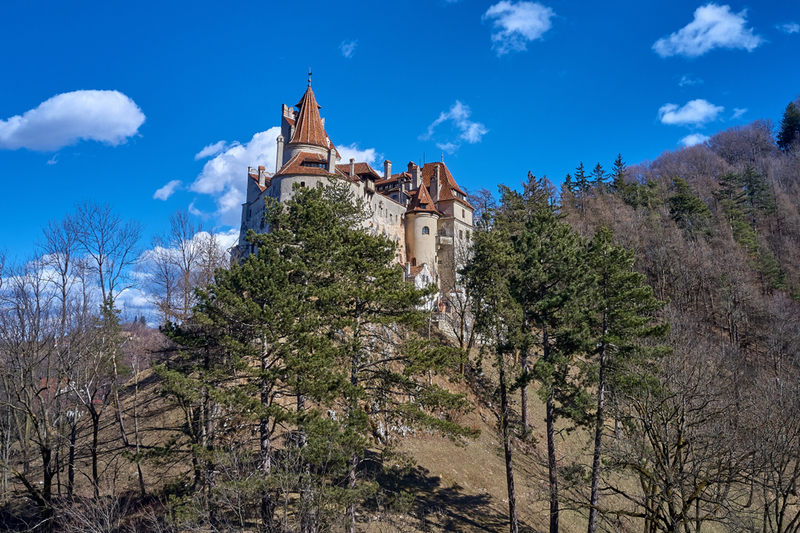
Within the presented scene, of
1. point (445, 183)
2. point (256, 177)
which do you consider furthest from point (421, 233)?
point (256, 177)

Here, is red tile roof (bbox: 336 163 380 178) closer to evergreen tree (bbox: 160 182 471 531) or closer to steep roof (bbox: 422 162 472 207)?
steep roof (bbox: 422 162 472 207)

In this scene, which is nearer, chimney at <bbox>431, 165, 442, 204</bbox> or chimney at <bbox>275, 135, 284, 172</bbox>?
chimney at <bbox>275, 135, 284, 172</bbox>

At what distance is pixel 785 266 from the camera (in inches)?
2021

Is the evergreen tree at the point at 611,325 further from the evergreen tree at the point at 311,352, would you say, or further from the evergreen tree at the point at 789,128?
the evergreen tree at the point at 789,128

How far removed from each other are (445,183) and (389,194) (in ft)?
21.4

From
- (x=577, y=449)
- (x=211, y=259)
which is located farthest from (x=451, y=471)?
(x=211, y=259)

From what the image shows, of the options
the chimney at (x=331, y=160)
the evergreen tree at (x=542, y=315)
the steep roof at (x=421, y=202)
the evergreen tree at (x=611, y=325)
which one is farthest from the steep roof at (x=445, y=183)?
the evergreen tree at (x=611, y=325)

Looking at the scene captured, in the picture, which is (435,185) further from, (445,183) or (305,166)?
(305,166)

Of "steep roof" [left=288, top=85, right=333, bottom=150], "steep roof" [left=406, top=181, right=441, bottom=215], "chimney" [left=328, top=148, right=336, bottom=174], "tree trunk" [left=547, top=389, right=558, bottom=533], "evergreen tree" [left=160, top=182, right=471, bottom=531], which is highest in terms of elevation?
"steep roof" [left=288, top=85, right=333, bottom=150]

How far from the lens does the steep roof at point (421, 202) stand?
4869 cm

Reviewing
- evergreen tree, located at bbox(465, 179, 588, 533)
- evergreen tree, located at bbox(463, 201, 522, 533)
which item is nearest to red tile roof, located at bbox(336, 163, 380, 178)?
evergreen tree, located at bbox(463, 201, 522, 533)

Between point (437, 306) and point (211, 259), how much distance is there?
1619 centimetres

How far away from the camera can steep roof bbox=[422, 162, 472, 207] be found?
51219mm

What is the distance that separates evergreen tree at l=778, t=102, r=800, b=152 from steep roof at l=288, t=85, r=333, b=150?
96.6m
